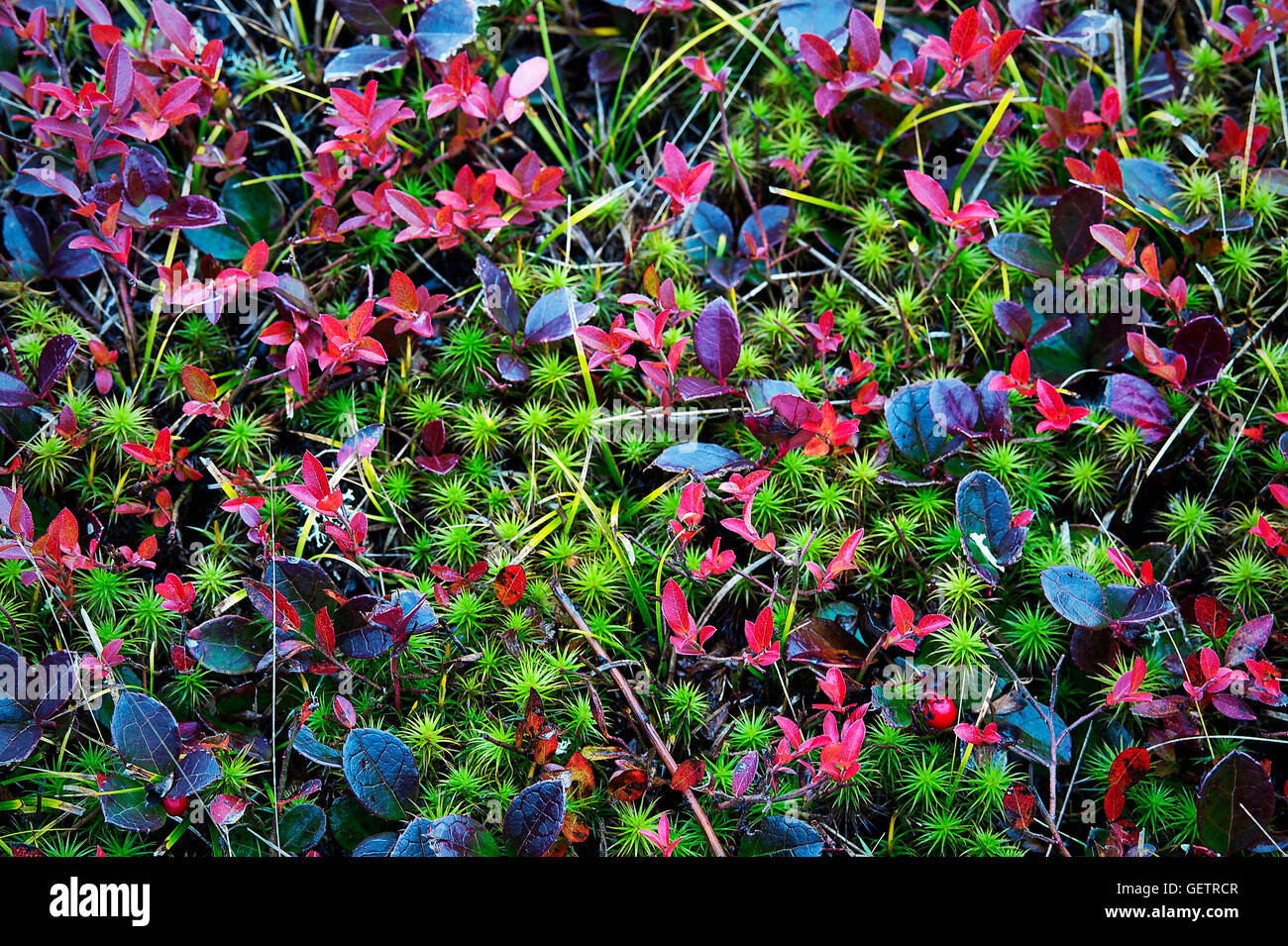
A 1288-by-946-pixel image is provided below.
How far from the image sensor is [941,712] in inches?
83.0

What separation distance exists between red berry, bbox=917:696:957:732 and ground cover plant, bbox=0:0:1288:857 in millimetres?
10

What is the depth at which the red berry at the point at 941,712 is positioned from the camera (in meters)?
2.11

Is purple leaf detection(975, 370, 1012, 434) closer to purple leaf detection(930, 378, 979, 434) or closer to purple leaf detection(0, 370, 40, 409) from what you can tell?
purple leaf detection(930, 378, 979, 434)

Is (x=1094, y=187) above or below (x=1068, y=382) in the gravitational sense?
above

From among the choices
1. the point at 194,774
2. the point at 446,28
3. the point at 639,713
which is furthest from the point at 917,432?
the point at 194,774

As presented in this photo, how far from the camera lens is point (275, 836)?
6.84ft

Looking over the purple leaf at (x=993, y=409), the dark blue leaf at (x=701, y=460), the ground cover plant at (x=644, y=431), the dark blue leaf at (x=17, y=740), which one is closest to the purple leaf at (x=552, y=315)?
the ground cover plant at (x=644, y=431)

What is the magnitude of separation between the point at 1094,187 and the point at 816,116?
34.4 inches

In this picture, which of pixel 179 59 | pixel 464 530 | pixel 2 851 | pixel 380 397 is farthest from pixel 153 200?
pixel 2 851

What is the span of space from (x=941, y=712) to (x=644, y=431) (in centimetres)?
106

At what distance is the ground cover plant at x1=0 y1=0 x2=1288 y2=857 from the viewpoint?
6.96 feet

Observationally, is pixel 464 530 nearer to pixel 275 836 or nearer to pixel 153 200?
pixel 275 836

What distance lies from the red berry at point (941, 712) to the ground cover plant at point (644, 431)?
0.03 ft
